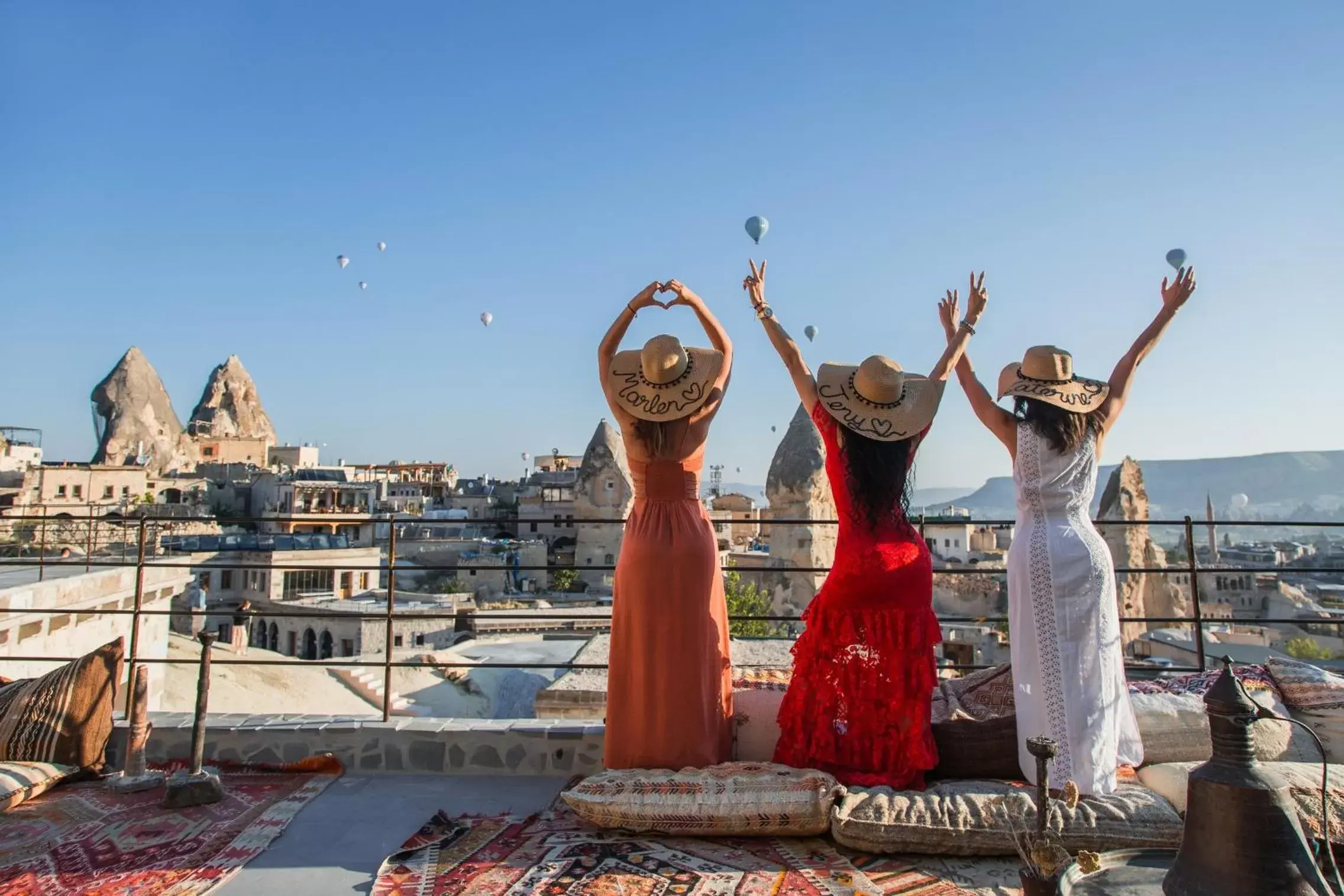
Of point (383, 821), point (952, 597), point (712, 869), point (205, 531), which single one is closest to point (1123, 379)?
point (712, 869)

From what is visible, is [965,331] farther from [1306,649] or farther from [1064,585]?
[1306,649]

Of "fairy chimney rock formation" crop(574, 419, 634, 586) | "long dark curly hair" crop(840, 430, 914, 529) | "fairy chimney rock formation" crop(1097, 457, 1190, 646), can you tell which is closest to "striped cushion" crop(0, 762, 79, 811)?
"long dark curly hair" crop(840, 430, 914, 529)

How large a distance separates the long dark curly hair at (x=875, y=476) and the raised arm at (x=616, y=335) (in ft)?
3.43

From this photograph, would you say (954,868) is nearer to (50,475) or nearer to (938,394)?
(938,394)

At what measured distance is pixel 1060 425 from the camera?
3.56 meters

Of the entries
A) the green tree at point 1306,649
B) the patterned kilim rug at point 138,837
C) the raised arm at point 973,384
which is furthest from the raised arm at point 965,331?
the green tree at point 1306,649

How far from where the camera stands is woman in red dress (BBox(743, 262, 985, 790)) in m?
3.49

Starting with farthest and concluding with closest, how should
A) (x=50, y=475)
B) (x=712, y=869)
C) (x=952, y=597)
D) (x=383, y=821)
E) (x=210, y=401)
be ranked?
(x=210, y=401) < (x=50, y=475) < (x=952, y=597) < (x=383, y=821) < (x=712, y=869)

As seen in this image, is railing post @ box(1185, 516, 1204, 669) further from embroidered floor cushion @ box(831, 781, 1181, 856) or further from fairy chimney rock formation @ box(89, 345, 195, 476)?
fairy chimney rock formation @ box(89, 345, 195, 476)

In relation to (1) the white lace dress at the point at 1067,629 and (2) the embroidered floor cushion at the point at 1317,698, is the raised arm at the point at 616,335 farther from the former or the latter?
(2) the embroidered floor cushion at the point at 1317,698

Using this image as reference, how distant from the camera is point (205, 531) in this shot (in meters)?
48.3

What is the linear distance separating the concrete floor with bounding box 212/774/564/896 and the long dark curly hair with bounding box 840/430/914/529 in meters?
1.89

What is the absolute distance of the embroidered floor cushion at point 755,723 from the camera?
382 centimetres

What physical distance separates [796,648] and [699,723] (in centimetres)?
53
